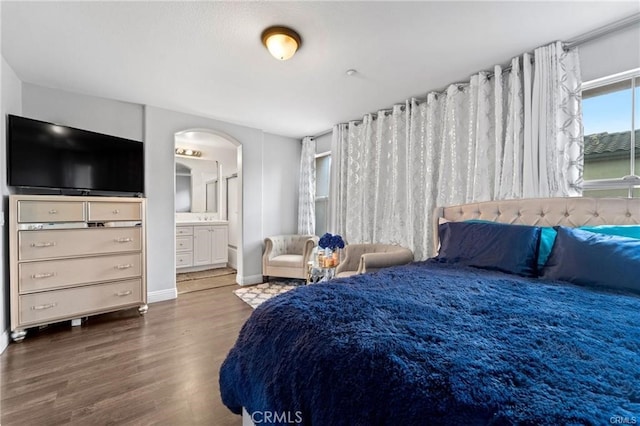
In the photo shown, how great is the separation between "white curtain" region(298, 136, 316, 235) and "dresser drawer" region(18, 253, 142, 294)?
100 inches

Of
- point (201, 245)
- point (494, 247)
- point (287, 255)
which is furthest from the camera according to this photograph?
point (201, 245)

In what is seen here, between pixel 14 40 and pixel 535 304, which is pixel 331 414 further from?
pixel 14 40

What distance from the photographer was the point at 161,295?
355 cm

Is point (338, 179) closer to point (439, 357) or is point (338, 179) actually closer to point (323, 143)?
point (323, 143)

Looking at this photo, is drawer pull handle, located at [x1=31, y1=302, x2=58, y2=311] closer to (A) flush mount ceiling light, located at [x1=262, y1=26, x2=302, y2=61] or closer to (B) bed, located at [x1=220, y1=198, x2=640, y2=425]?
(B) bed, located at [x1=220, y1=198, x2=640, y2=425]

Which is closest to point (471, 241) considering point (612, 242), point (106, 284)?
point (612, 242)

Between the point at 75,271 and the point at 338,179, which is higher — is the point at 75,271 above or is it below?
below

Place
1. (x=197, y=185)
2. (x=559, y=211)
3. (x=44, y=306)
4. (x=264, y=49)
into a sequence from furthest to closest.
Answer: (x=197, y=185)
(x=44, y=306)
(x=264, y=49)
(x=559, y=211)

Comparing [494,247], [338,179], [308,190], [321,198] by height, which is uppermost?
[338,179]

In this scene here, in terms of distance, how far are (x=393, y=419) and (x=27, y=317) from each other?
3274 mm

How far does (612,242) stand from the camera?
149 cm

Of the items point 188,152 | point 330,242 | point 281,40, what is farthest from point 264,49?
point 188,152

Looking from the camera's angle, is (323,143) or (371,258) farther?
(323,143)

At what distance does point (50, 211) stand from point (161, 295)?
5.10 ft
